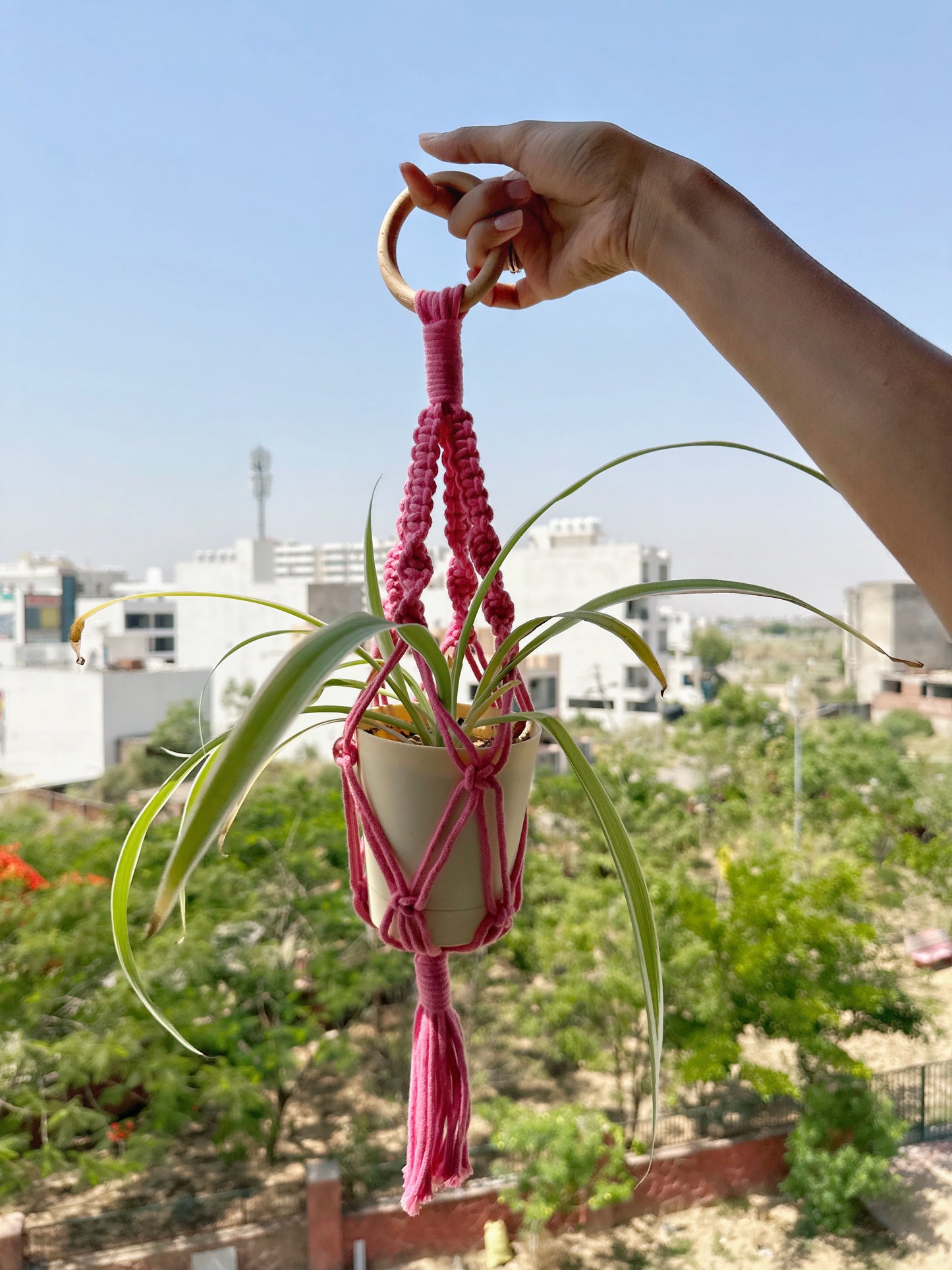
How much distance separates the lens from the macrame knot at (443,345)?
0.38 m

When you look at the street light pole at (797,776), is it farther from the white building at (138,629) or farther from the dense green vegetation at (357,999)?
the white building at (138,629)

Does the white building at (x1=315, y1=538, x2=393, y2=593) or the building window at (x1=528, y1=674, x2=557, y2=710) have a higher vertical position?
the white building at (x1=315, y1=538, x2=393, y2=593)

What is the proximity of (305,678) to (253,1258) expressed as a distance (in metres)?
3.54

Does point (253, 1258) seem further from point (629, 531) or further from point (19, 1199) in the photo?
point (629, 531)

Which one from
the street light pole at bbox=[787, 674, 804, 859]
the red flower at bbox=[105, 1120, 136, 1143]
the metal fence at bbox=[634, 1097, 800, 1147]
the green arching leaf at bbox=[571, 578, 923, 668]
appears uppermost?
the green arching leaf at bbox=[571, 578, 923, 668]

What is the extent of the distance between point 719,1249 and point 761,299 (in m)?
3.80

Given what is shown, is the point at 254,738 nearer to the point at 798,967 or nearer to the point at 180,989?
the point at 180,989

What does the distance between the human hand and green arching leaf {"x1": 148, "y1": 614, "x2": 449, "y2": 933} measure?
238 mm

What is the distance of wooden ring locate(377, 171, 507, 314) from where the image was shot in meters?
0.38

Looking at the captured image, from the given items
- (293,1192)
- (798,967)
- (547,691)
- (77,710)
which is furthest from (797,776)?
(77,710)

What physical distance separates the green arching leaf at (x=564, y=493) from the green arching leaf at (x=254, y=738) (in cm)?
11

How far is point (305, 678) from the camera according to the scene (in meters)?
0.21

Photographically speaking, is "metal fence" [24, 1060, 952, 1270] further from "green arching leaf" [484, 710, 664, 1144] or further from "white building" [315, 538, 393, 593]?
"white building" [315, 538, 393, 593]

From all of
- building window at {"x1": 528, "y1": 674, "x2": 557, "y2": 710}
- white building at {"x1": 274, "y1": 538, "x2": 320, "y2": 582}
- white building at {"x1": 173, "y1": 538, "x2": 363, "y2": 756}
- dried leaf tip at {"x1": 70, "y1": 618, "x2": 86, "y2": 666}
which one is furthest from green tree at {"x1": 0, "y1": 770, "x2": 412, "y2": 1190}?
white building at {"x1": 274, "y1": 538, "x2": 320, "y2": 582}
